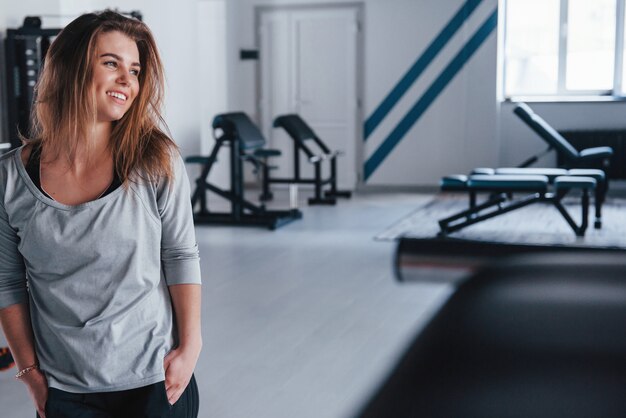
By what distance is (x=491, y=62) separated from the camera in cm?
905

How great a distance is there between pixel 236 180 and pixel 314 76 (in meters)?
3.06

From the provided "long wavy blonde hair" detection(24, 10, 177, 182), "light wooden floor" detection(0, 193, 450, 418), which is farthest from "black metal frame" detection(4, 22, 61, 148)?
"long wavy blonde hair" detection(24, 10, 177, 182)

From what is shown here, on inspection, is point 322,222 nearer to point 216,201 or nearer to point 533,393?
point 216,201

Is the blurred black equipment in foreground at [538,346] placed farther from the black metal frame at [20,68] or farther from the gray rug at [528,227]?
the black metal frame at [20,68]

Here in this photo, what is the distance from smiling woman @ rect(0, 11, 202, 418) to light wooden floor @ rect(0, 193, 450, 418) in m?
0.46

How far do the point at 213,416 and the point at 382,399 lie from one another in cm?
214

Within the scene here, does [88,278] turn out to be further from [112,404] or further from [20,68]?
[20,68]

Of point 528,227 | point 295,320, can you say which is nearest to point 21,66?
point 295,320

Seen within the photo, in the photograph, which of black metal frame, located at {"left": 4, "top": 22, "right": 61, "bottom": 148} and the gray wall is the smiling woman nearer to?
black metal frame, located at {"left": 4, "top": 22, "right": 61, "bottom": 148}

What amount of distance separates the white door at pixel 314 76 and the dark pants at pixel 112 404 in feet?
27.5

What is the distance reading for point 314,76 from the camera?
959 cm

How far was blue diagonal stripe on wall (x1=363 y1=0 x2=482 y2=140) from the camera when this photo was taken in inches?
358

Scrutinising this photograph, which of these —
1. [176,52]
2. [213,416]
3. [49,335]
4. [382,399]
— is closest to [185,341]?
[49,335]

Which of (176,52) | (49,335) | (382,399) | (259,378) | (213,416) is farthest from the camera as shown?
(176,52)
